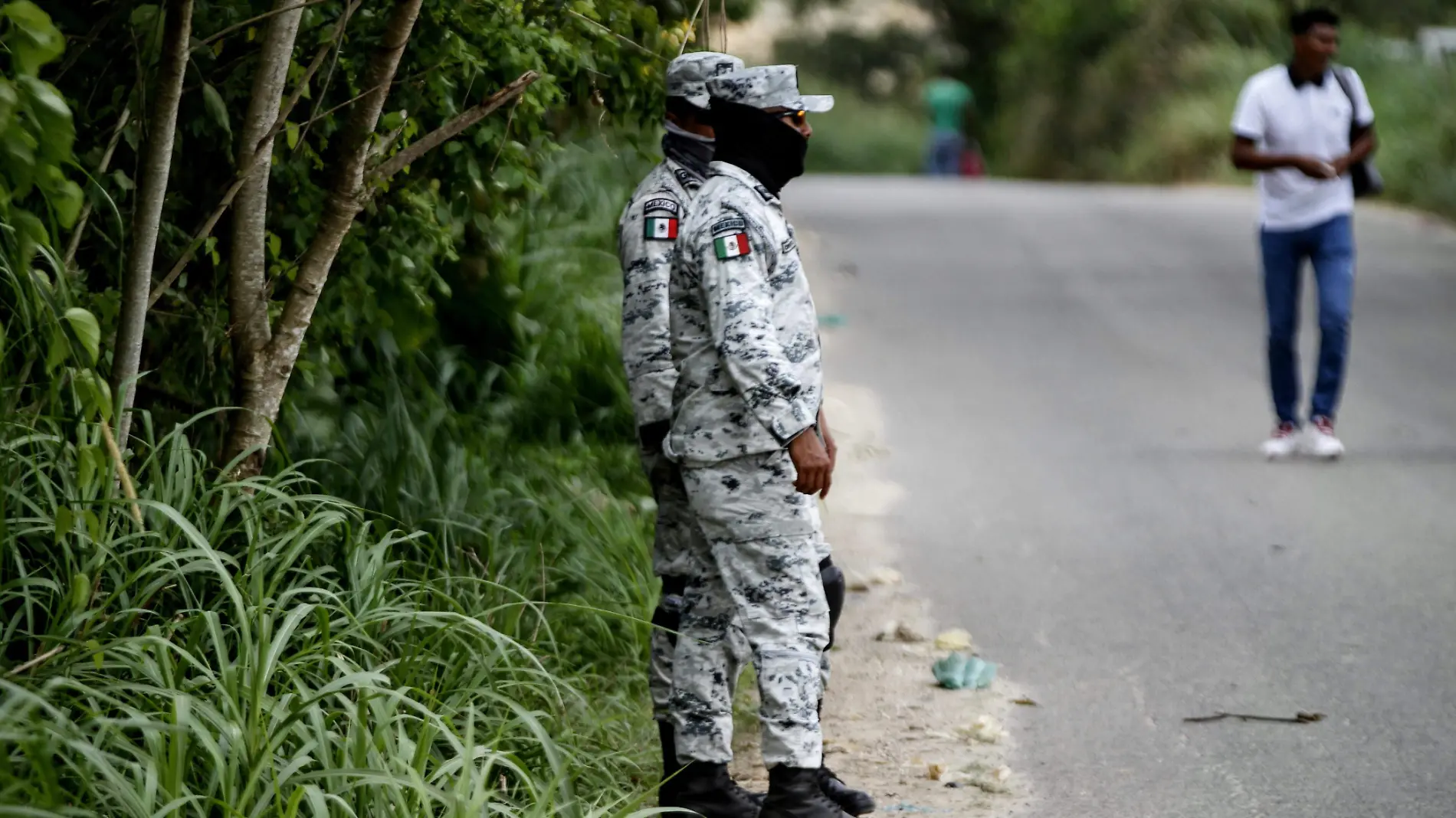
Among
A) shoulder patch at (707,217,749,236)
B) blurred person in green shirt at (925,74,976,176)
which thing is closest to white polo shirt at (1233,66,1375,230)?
shoulder patch at (707,217,749,236)

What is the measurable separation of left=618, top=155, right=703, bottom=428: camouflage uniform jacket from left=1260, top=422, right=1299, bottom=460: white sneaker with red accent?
5048 millimetres

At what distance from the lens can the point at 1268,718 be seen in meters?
5.55

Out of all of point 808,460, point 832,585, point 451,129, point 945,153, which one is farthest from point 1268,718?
point 945,153

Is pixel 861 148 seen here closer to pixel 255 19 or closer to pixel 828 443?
pixel 828 443

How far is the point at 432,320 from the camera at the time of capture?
6453mm

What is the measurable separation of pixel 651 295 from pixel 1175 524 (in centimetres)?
375

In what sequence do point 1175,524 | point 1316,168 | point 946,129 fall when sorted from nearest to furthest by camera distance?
point 1175,524
point 1316,168
point 946,129

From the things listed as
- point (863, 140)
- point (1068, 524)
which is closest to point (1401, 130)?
point (1068, 524)

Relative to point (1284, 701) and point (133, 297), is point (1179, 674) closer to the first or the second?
point (1284, 701)

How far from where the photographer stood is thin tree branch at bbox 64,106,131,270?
4.57 metres

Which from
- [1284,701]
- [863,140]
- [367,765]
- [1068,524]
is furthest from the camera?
[863,140]

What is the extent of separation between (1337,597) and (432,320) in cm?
333

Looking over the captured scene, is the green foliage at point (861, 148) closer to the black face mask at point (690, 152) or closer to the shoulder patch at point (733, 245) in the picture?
the black face mask at point (690, 152)

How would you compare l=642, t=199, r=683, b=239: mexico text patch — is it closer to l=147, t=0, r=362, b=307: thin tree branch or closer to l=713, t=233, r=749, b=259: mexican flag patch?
l=713, t=233, r=749, b=259: mexican flag patch
